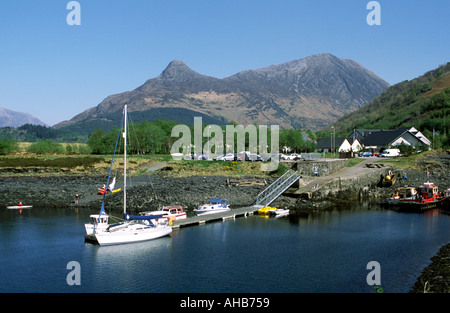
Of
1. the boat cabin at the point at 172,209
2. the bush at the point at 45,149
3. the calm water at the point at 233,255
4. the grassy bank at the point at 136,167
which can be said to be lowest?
the calm water at the point at 233,255

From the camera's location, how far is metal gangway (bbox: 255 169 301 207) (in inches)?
2579

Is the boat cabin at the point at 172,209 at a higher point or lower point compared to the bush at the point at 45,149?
lower

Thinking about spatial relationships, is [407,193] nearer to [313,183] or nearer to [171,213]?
[313,183]

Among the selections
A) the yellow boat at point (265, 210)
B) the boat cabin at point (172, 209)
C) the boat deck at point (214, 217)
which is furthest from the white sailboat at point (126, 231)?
the yellow boat at point (265, 210)

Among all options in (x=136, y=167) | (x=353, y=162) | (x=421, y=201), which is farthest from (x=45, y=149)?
(x=421, y=201)

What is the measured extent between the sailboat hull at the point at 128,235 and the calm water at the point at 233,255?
81 cm

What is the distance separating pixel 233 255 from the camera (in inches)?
1571

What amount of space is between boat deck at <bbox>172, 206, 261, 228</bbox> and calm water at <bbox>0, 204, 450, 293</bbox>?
Answer: 133 centimetres

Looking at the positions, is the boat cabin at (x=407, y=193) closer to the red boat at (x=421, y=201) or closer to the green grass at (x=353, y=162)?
the red boat at (x=421, y=201)

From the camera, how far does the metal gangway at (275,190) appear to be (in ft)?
215

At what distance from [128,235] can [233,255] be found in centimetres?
1162

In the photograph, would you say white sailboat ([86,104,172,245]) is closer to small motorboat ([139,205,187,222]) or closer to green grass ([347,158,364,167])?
small motorboat ([139,205,187,222])
